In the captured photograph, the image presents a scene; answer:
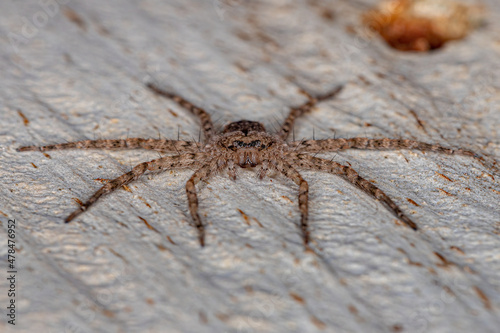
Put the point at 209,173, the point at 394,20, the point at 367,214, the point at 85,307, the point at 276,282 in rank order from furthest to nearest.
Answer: the point at 394,20 → the point at 209,173 → the point at 367,214 → the point at 276,282 → the point at 85,307

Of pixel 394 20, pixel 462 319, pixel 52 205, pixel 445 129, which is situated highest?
pixel 394 20

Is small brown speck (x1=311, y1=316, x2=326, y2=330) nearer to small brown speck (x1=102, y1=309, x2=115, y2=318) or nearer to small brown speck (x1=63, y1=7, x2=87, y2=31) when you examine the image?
small brown speck (x1=102, y1=309, x2=115, y2=318)

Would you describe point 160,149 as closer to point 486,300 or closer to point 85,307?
point 85,307

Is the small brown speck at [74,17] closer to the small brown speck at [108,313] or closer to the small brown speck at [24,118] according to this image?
the small brown speck at [24,118]

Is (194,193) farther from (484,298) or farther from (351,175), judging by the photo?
(484,298)

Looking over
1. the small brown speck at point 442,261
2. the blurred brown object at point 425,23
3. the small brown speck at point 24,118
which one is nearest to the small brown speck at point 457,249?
the small brown speck at point 442,261

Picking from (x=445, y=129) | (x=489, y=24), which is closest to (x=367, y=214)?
(x=445, y=129)

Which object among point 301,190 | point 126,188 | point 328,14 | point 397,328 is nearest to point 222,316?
point 397,328
